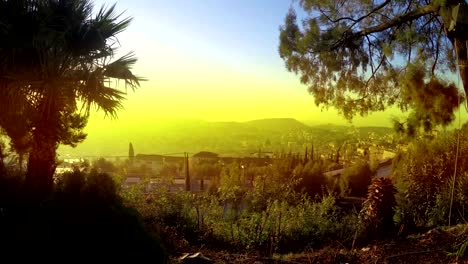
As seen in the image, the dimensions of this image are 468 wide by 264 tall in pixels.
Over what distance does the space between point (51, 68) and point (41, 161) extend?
1.55m

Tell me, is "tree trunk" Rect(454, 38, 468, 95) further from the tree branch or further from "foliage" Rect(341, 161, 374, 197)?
"foliage" Rect(341, 161, 374, 197)

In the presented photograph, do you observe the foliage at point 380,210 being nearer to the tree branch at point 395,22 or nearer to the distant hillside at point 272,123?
the tree branch at point 395,22

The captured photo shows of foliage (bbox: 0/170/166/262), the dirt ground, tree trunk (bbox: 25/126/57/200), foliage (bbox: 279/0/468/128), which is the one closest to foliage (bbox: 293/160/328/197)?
foliage (bbox: 279/0/468/128)

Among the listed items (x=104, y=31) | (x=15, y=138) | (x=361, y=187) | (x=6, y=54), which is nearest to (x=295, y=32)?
(x=104, y=31)

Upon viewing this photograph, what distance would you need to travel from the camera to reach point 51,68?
8.23 m

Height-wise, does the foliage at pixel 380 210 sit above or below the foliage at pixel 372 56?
below

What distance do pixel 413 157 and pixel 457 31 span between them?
Result: 327 centimetres

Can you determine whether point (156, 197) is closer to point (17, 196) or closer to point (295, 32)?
point (17, 196)

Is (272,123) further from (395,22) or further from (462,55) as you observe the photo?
(462,55)

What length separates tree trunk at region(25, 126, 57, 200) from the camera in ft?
26.3

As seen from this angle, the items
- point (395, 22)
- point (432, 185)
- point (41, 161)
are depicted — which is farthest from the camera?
point (395, 22)

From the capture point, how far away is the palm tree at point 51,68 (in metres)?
8.26

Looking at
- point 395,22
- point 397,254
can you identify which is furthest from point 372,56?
point 397,254

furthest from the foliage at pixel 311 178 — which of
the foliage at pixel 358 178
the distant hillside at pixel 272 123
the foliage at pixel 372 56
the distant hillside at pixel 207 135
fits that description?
the distant hillside at pixel 272 123
